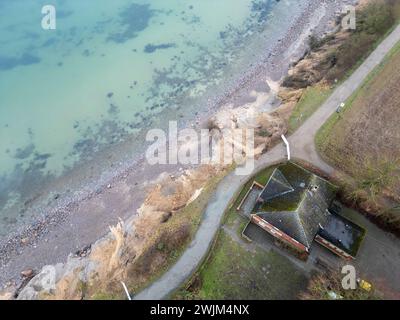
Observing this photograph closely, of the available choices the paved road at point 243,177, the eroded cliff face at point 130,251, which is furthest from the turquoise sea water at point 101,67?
the paved road at point 243,177

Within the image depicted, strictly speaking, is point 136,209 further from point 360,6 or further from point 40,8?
point 360,6

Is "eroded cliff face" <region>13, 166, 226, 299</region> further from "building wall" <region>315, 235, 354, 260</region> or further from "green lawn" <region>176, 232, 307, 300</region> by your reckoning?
"building wall" <region>315, 235, 354, 260</region>

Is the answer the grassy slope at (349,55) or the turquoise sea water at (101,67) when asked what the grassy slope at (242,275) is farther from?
the turquoise sea water at (101,67)

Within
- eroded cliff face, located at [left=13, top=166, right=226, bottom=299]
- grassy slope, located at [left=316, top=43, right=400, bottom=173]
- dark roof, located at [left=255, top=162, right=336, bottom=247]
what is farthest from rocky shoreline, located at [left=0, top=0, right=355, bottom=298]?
dark roof, located at [left=255, top=162, right=336, bottom=247]

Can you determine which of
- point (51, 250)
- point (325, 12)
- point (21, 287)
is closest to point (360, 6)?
point (325, 12)

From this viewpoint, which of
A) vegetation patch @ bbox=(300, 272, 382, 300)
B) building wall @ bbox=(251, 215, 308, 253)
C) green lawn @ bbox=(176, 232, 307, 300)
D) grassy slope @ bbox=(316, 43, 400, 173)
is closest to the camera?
vegetation patch @ bbox=(300, 272, 382, 300)

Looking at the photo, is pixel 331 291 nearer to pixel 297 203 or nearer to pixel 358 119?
pixel 297 203
